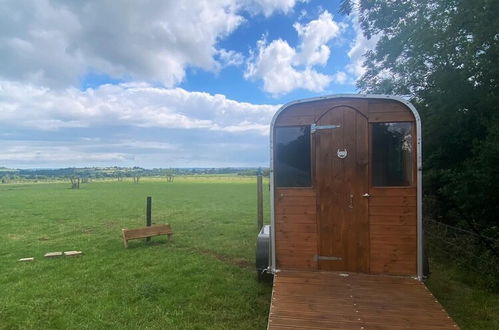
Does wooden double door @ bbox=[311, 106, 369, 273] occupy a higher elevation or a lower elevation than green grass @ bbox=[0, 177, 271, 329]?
higher

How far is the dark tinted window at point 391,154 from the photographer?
490 cm

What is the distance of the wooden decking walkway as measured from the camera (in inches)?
142

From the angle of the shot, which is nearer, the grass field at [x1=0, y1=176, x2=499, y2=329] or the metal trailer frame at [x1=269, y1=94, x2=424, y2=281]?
the metal trailer frame at [x1=269, y1=94, x2=424, y2=281]

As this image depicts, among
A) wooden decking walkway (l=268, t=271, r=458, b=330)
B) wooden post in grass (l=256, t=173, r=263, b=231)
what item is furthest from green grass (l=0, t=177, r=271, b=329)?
wooden decking walkway (l=268, t=271, r=458, b=330)

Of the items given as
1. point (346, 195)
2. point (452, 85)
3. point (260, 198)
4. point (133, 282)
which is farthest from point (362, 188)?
point (260, 198)

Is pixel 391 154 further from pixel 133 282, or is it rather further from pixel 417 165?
pixel 133 282

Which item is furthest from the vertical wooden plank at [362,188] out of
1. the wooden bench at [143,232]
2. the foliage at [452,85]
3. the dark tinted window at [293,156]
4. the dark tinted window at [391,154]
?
the wooden bench at [143,232]

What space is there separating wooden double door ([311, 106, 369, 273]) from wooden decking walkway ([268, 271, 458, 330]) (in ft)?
1.09

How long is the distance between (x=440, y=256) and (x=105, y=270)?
7.69 meters

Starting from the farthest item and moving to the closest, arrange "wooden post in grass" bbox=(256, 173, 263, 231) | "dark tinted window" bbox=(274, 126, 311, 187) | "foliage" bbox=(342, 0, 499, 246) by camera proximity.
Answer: "wooden post in grass" bbox=(256, 173, 263, 231) < "foliage" bbox=(342, 0, 499, 246) < "dark tinted window" bbox=(274, 126, 311, 187)

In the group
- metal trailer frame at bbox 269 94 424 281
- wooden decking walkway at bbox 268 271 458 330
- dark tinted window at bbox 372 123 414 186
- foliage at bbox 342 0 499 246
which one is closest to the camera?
wooden decking walkway at bbox 268 271 458 330

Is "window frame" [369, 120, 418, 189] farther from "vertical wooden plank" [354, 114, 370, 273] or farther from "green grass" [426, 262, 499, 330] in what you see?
"green grass" [426, 262, 499, 330]

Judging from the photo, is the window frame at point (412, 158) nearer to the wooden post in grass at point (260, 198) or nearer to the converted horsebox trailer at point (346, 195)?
the converted horsebox trailer at point (346, 195)

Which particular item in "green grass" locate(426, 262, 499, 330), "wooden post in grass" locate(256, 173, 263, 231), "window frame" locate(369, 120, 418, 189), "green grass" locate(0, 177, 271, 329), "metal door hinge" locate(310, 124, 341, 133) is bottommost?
"green grass" locate(0, 177, 271, 329)
